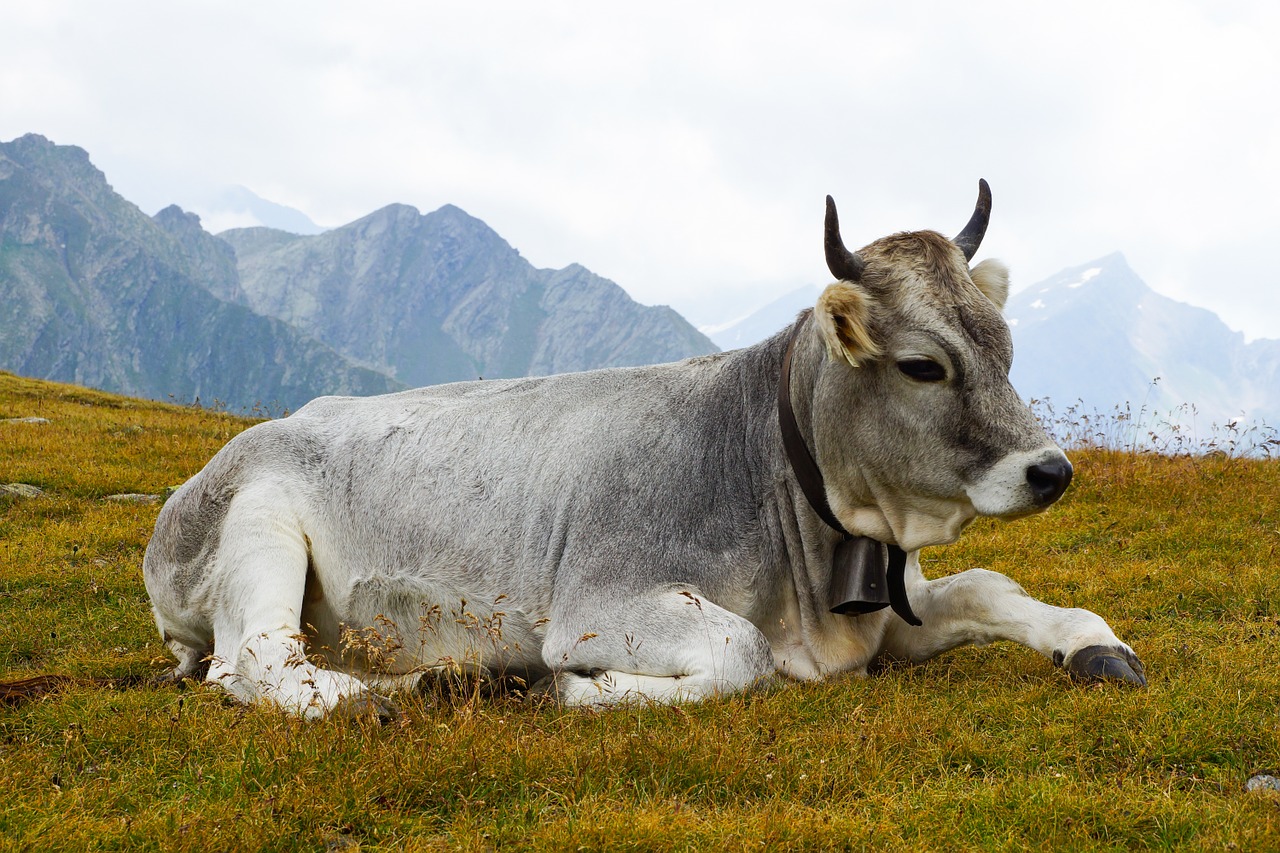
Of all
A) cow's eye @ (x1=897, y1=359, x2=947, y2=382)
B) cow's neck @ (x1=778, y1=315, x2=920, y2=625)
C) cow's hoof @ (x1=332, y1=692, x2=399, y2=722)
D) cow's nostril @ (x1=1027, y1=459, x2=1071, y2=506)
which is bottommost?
cow's hoof @ (x1=332, y1=692, x2=399, y2=722)

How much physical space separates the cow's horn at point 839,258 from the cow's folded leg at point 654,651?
6.07ft

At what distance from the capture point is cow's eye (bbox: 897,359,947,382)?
200 inches

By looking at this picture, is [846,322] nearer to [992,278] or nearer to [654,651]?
[992,278]

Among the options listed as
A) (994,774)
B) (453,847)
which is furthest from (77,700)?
(994,774)

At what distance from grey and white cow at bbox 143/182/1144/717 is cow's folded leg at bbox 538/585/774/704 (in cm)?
1

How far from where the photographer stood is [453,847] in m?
3.40

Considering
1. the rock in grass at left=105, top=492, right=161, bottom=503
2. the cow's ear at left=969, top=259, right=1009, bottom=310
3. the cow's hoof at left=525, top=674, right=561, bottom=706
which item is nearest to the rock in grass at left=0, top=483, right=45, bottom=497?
the rock in grass at left=105, top=492, right=161, bottom=503

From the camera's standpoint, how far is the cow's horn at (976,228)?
589cm

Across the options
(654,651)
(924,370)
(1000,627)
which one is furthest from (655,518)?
(1000,627)

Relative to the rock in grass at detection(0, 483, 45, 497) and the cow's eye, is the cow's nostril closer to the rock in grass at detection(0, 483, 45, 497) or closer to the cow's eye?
the cow's eye

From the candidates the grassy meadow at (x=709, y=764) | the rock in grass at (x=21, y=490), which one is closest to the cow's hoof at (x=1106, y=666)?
the grassy meadow at (x=709, y=764)

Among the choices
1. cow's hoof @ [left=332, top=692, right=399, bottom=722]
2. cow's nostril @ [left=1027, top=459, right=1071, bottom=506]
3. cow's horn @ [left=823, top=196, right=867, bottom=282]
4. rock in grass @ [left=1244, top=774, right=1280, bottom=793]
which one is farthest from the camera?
cow's horn @ [left=823, top=196, right=867, bottom=282]

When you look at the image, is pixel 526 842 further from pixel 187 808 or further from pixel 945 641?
pixel 945 641

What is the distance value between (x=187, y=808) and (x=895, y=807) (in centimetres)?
256
